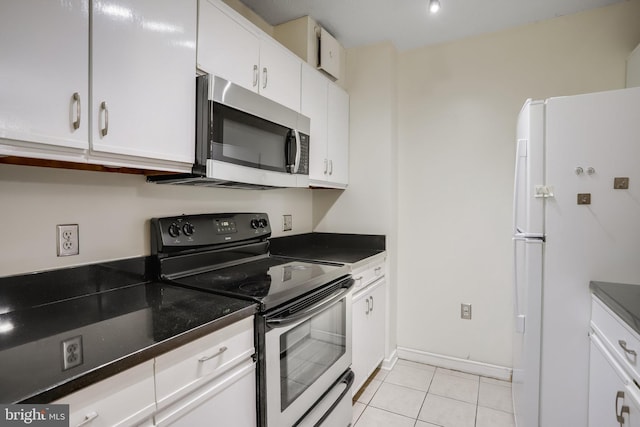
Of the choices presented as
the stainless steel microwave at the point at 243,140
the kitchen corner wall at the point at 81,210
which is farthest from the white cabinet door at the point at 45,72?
the stainless steel microwave at the point at 243,140

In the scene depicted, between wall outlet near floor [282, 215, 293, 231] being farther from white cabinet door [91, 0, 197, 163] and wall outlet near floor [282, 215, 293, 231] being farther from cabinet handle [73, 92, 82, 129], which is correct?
cabinet handle [73, 92, 82, 129]

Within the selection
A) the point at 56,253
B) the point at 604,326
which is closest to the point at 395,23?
the point at 604,326

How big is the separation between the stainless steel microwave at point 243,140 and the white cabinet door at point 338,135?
432 mm

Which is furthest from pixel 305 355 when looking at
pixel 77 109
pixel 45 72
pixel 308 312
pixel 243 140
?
pixel 45 72

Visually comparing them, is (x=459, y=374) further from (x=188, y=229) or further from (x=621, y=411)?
(x=188, y=229)

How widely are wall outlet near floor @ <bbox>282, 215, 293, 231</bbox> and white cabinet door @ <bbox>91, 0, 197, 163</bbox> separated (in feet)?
3.86

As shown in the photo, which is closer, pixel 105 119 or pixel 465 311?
pixel 105 119

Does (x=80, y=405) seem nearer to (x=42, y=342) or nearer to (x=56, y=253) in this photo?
(x=42, y=342)

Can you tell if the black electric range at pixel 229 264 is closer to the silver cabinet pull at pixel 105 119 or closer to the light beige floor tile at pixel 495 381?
the silver cabinet pull at pixel 105 119

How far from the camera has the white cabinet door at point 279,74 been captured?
5.75 feet

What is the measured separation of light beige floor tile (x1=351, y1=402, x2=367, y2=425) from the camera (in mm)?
1984

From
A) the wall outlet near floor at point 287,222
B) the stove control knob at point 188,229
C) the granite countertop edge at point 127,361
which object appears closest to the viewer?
the granite countertop edge at point 127,361

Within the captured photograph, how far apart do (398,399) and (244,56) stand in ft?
7.52

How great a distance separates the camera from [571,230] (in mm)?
1528
